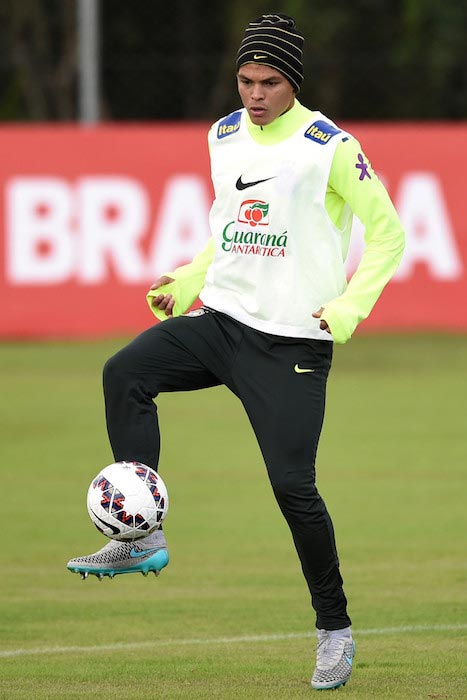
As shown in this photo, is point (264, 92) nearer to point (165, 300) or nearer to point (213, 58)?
point (165, 300)

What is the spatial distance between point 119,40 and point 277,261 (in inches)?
809

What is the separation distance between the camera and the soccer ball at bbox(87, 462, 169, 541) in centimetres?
687

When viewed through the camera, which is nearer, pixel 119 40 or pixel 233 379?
pixel 233 379

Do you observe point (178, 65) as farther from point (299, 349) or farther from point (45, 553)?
point (299, 349)

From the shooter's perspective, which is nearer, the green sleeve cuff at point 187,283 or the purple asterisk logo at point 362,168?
the purple asterisk logo at point 362,168

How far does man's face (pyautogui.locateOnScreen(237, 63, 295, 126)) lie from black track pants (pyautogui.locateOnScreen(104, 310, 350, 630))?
88 cm

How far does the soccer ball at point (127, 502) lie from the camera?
687 centimetres

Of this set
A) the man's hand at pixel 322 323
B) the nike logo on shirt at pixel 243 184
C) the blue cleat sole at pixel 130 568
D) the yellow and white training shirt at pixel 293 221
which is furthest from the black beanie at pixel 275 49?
the blue cleat sole at pixel 130 568

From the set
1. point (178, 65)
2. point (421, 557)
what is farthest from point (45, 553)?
point (178, 65)

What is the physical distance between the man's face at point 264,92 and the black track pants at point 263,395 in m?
0.88

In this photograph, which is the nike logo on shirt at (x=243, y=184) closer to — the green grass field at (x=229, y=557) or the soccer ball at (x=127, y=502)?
the soccer ball at (x=127, y=502)

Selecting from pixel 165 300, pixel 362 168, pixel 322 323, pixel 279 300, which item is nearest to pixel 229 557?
pixel 165 300

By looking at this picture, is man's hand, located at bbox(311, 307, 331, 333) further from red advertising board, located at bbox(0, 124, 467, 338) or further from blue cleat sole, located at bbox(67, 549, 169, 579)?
red advertising board, located at bbox(0, 124, 467, 338)

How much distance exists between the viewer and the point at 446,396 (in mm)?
17422
